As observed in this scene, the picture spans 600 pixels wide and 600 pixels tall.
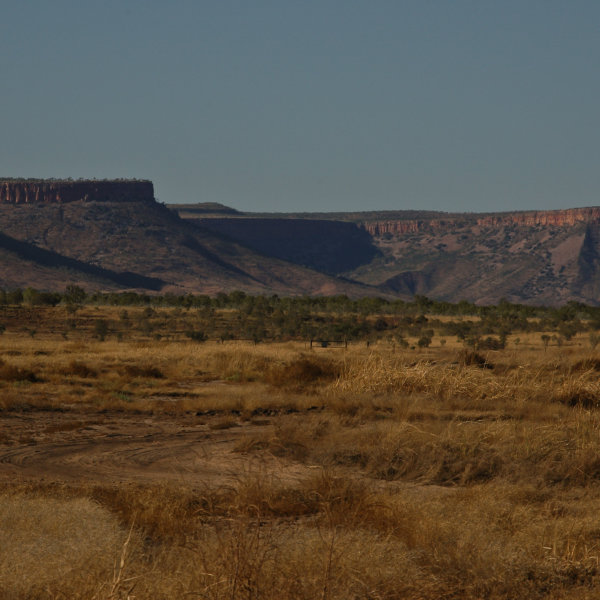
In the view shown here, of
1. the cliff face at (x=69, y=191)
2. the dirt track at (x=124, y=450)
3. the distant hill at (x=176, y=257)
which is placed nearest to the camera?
the dirt track at (x=124, y=450)

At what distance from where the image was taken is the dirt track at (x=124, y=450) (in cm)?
1334

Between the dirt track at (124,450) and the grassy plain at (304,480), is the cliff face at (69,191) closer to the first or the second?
the grassy plain at (304,480)

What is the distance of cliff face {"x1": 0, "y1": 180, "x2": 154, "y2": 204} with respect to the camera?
168 metres

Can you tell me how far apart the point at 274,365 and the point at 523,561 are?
20731 mm

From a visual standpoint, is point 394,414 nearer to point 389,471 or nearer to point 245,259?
point 389,471

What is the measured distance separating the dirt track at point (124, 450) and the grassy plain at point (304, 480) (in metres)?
0.06

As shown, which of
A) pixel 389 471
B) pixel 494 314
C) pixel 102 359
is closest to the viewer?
pixel 389 471

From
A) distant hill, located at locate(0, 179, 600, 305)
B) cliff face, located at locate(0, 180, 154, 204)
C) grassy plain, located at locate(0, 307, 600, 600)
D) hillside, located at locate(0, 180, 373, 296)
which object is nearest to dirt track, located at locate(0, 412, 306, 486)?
grassy plain, located at locate(0, 307, 600, 600)

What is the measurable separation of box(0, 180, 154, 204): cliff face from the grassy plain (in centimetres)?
14823

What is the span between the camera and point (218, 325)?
6316cm

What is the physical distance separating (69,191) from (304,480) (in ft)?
546

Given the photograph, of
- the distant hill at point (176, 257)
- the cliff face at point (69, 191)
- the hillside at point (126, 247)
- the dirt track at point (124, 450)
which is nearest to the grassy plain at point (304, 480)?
the dirt track at point (124, 450)

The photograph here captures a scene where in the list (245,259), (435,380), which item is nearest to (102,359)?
(435,380)

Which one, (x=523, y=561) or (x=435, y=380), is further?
(x=435, y=380)
